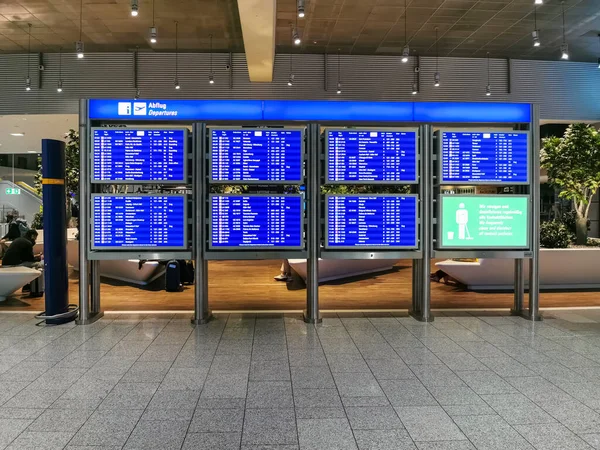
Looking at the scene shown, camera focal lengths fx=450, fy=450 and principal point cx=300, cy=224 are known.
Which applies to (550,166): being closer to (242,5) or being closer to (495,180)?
(495,180)

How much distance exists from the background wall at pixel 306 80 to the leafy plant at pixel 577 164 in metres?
4.62

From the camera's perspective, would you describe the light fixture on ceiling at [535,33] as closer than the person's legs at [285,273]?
Yes

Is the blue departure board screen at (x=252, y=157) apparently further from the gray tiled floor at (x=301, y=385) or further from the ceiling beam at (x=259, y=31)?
the ceiling beam at (x=259, y=31)

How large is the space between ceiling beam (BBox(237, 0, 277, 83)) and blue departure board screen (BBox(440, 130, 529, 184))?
3.67 meters

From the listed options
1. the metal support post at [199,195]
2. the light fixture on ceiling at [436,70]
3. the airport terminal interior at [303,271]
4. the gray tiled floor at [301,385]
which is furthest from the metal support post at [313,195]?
the light fixture on ceiling at [436,70]

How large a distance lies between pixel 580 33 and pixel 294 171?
1028 centimetres

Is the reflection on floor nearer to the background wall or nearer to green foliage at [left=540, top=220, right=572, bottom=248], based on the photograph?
green foliage at [left=540, top=220, right=572, bottom=248]

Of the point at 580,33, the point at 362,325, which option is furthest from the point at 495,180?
the point at 580,33

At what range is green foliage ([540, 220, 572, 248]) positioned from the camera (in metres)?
8.78

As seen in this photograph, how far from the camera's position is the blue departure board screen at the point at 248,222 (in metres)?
5.33

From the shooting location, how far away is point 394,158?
5.47 metres

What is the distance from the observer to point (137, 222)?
17.4 ft

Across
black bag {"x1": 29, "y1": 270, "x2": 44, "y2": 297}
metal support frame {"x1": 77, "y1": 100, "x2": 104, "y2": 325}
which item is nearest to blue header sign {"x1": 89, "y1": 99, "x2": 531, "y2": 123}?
metal support frame {"x1": 77, "y1": 100, "x2": 104, "y2": 325}

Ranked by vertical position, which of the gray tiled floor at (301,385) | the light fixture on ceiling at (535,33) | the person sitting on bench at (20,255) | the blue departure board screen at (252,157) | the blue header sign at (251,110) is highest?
the light fixture on ceiling at (535,33)
